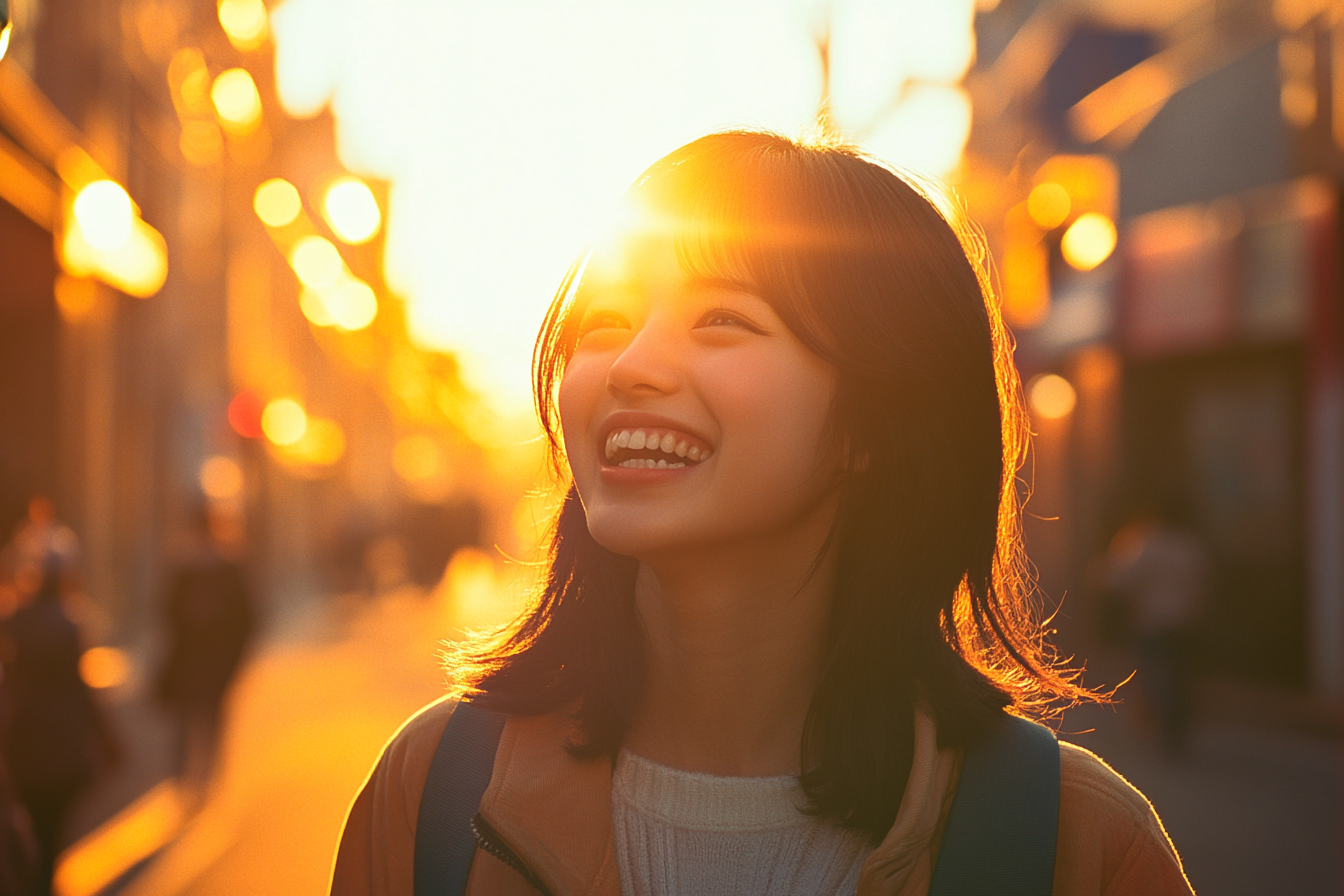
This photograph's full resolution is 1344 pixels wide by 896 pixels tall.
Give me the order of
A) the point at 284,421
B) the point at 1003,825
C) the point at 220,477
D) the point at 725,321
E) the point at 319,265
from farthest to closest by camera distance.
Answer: the point at 284,421
the point at 319,265
the point at 220,477
the point at 725,321
the point at 1003,825

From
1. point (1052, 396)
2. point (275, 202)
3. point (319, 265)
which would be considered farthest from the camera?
point (275, 202)

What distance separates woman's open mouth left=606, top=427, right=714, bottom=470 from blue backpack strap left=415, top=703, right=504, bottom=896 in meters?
0.46

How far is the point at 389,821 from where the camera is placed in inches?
68.7

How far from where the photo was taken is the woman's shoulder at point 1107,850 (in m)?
1.57

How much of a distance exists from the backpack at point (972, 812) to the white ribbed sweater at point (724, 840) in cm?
17

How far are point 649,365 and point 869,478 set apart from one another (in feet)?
1.35

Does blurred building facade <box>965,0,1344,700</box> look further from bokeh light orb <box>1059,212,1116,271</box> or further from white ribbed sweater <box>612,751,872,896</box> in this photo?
white ribbed sweater <box>612,751,872,896</box>

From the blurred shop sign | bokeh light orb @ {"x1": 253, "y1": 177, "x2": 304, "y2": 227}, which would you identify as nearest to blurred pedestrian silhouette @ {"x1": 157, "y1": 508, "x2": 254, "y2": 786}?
the blurred shop sign

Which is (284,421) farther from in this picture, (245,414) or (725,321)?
(725,321)

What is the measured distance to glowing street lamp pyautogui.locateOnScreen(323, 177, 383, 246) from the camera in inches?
572

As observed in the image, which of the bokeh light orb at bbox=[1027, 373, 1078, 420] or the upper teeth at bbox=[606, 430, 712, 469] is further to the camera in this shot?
the bokeh light orb at bbox=[1027, 373, 1078, 420]

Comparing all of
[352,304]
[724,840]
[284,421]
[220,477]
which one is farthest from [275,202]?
[724,840]

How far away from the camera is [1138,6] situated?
17266 mm

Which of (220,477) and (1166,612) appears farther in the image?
(220,477)
